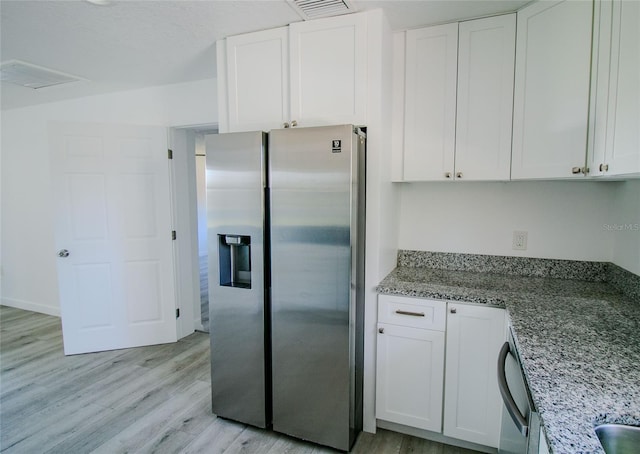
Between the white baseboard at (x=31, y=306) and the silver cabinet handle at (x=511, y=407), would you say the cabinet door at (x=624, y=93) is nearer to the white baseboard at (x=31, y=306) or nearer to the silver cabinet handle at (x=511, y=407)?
the silver cabinet handle at (x=511, y=407)

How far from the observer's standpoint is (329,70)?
1901 millimetres

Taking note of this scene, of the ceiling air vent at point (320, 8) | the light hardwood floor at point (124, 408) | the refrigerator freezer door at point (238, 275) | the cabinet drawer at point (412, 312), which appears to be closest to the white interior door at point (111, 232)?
the light hardwood floor at point (124, 408)

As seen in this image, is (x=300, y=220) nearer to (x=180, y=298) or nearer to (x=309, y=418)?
(x=309, y=418)

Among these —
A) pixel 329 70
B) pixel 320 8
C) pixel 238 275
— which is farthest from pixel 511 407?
pixel 320 8

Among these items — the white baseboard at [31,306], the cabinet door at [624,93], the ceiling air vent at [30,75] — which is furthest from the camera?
the white baseboard at [31,306]

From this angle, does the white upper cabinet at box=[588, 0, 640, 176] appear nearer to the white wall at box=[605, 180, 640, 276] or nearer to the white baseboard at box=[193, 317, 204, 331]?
the white wall at box=[605, 180, 640, 276]

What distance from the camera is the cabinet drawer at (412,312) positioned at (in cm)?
181

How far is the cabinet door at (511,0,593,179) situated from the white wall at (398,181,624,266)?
1.15ft

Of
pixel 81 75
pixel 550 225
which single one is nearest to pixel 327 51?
pixel 550 225

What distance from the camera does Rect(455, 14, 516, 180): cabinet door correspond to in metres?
1.87

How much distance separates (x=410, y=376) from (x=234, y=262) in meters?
1.20

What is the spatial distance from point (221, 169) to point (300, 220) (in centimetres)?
56

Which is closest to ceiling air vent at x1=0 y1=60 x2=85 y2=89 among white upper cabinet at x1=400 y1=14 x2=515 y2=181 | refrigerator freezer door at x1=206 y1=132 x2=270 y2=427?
refrigerator freezer door at x1=206 y1=132 x2=270 y2=427

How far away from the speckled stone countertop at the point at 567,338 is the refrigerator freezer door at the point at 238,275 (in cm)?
75
